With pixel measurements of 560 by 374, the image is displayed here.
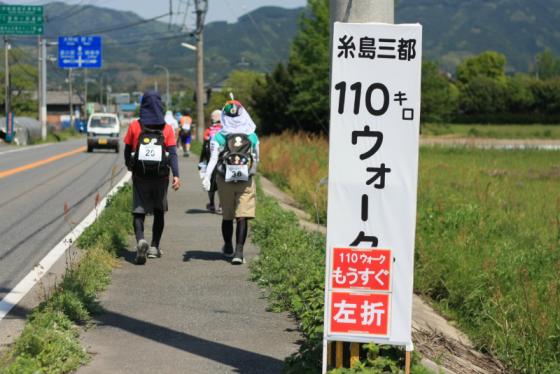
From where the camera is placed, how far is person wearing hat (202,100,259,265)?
964 centimetres

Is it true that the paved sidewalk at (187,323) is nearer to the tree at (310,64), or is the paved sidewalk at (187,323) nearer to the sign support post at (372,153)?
the sign support post at (372,153)

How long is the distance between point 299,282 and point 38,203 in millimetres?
9665

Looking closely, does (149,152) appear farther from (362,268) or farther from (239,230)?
(362,268)

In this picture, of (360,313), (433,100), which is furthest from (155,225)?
(433,100)

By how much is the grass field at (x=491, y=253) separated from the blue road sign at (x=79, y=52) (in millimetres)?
32974

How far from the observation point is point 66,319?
657cm

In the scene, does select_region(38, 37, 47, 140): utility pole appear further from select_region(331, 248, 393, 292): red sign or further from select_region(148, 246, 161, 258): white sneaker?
select_region(331, 248, 393, 292): red sign

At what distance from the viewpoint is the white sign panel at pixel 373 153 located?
16.0 ft

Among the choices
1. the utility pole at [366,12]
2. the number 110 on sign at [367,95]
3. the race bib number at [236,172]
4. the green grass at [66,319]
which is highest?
the utility pole at [366,12]

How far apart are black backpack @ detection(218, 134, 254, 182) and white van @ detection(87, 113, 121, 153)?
102 ft

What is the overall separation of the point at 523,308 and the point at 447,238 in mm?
4207

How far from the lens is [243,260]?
10008mm

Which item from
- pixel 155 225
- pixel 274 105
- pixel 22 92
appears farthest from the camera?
pixel 22 92

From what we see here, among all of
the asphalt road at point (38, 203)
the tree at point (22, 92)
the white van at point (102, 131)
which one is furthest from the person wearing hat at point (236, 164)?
the tree at point (22, 92)
